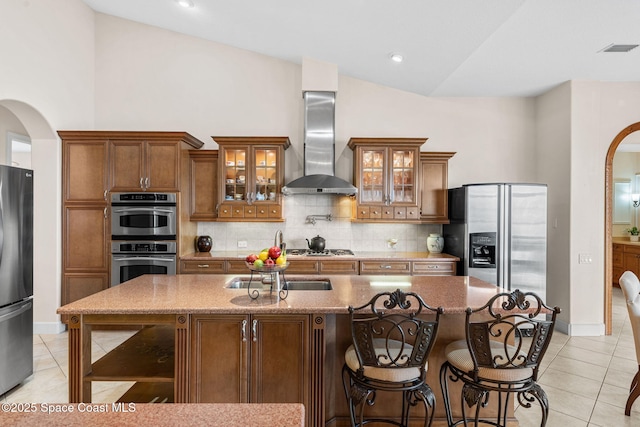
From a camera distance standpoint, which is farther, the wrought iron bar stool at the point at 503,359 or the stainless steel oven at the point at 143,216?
the stainless steel oven at the point at 143,216

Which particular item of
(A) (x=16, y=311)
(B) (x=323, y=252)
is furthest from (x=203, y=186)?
(A) (x=16, y=311)

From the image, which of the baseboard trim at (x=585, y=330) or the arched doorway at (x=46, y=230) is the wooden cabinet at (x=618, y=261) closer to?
the baseboard trim at (x=585, y=330)

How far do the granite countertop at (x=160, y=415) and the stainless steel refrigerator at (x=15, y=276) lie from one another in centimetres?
249

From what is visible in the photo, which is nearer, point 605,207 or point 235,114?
point 605,207

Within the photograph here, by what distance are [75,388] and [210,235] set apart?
2991 mm

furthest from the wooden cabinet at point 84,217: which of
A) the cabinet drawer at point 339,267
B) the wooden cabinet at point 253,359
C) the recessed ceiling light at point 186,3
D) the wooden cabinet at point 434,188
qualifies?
the wooden cabinet at point 434,188

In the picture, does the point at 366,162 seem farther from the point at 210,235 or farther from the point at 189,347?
the point at 189,347

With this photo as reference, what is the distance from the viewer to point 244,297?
2295 mm

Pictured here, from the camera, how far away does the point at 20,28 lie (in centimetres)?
375

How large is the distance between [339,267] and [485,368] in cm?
247

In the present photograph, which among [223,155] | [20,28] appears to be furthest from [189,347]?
[20,28]

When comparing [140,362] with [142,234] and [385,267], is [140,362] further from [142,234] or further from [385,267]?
[385,267]

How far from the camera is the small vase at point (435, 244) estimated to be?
15.7 ft

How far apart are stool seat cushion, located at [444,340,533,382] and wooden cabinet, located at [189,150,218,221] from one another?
341 centimetres
